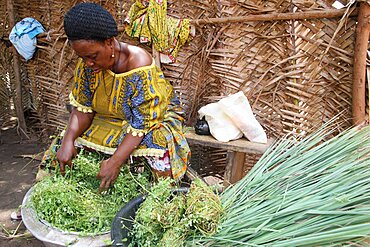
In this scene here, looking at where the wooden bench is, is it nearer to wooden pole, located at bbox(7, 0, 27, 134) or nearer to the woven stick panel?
the woven stick panel

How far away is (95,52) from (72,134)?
2.07 feet

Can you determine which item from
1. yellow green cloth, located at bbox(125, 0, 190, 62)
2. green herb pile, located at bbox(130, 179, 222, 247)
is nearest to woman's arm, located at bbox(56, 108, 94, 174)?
green herb pile, located at bbox(130, 179, 222, 247)

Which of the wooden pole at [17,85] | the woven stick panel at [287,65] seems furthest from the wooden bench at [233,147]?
the wooden pole at [17,85]

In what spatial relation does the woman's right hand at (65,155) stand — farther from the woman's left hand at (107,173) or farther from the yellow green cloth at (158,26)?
the yellow green cloth at (158,26)

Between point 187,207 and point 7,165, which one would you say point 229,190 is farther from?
point 7,165

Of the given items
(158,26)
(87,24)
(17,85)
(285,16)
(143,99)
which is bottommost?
Answer: (17,85)

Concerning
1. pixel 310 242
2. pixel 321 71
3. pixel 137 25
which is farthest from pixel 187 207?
pixel 137 25

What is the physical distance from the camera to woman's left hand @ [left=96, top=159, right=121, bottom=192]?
1919mm

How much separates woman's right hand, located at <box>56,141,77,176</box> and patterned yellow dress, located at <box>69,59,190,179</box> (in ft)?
0.37

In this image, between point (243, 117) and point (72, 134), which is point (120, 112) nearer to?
point (72, 134)

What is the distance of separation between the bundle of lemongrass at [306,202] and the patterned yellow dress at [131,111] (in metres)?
0.59

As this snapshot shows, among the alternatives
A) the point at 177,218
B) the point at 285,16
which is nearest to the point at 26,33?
the point at 285,16

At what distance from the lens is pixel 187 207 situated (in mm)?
1410

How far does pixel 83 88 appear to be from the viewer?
2.19 m
